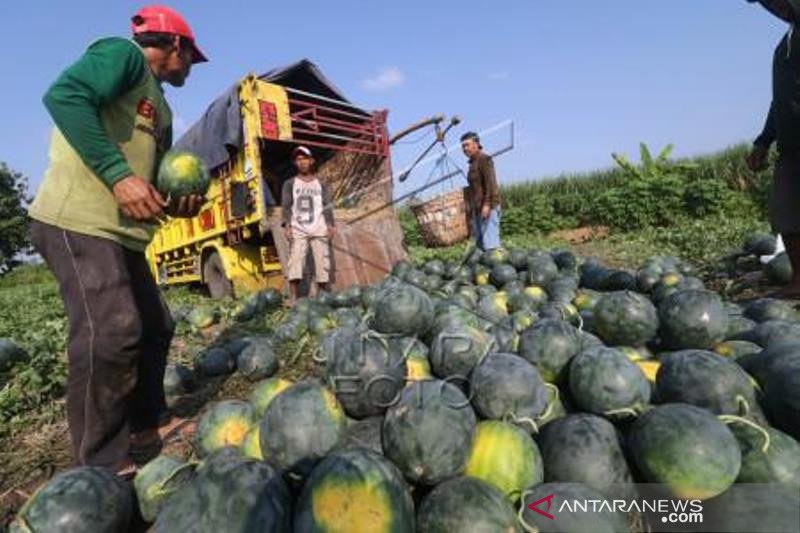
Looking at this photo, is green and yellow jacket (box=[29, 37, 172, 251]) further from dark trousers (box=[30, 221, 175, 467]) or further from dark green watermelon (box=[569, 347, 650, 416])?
dark green watermelon (box=[569, 347, 650, 416])

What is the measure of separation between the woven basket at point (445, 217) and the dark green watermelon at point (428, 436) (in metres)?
12.2

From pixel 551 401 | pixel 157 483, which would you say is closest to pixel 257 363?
pixel 157 483

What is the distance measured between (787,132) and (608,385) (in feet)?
13.7

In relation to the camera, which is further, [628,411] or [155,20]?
[155,20]

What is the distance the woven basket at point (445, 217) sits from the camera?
14.1 m

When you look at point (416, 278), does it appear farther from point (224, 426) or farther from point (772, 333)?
point (224, 426)

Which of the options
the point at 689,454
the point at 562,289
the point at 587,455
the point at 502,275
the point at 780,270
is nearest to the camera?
the point at 689,454

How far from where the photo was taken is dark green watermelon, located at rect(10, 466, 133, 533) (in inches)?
72.6

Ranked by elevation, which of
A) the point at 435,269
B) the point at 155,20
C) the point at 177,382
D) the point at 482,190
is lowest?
the point at 177,382

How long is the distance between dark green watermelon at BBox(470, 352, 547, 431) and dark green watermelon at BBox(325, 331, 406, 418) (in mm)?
322

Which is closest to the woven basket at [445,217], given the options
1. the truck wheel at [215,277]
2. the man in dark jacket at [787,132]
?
the truck wheel at [215,277]

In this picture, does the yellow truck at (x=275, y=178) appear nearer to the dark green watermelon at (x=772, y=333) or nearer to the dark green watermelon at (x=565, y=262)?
the dark green watermelon at (x=565, y=262)

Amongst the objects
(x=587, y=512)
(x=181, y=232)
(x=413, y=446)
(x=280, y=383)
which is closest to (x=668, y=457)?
(x=587, y=512)

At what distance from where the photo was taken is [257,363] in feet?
13.7
